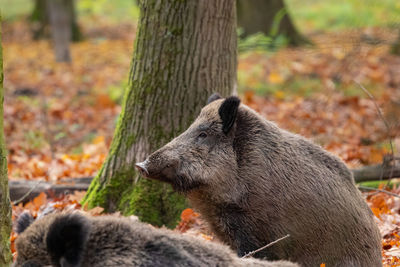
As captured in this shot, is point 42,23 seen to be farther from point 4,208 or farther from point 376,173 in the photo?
point 4,208

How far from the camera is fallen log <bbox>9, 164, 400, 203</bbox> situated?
24.3ft

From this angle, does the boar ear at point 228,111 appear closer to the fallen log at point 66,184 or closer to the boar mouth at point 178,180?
the boar mouth at point 178,180

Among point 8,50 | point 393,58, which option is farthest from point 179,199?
point 8,50

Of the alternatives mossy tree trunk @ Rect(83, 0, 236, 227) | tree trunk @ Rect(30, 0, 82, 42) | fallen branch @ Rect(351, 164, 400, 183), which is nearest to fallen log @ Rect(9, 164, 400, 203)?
fallen branch @ Rect(351, 164, 400, 183)

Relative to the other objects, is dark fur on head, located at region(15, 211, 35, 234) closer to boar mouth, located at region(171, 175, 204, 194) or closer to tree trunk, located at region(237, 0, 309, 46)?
boar mouth, located at region(171, 175, 204, 194)

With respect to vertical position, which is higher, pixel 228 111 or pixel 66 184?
pixel 228 111

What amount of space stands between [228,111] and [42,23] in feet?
80.1

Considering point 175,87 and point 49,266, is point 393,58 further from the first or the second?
point 49,266

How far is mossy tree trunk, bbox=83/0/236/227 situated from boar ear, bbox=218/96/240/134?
1.34 meters

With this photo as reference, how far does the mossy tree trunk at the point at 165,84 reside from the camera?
6344mm

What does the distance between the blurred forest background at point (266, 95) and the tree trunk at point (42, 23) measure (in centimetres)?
124

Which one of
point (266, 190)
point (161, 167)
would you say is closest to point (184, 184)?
point (161, 167)

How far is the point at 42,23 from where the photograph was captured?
27.2 metres

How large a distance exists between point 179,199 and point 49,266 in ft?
10.7
